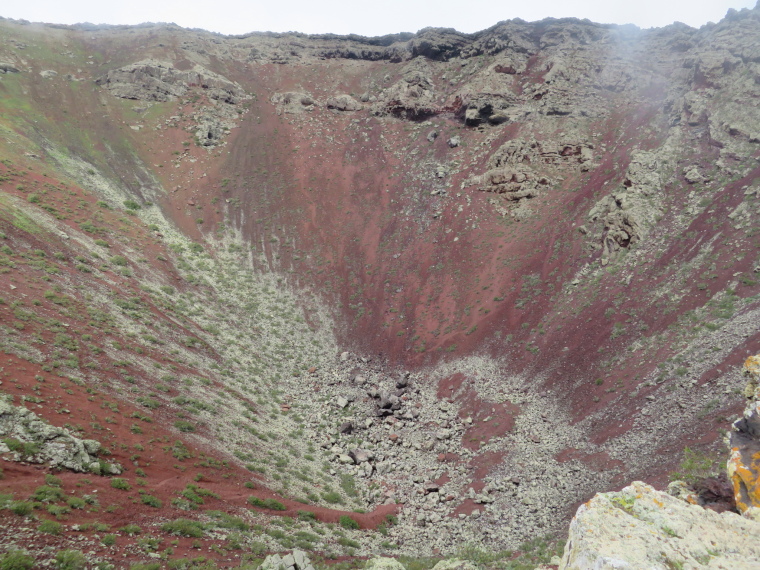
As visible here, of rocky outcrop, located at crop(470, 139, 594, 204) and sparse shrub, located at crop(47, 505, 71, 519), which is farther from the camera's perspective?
rocky outcrop, located at crop(470, 139, 594, 204)

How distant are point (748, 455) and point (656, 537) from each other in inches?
162

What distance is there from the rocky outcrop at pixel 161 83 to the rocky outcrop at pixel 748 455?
232 ft

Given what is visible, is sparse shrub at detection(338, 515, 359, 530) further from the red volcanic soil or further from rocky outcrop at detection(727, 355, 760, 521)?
rocky outcrop at detection(727, 355, 760, 521)

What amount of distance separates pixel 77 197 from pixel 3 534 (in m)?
36.4

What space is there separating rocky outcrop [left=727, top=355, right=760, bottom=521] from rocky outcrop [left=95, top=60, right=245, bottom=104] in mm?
70834

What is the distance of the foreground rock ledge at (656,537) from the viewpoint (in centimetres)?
533

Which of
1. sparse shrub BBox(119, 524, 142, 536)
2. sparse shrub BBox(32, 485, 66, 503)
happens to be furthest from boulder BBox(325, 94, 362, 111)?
sparse shrub BBox(119, 524, 142, 536)

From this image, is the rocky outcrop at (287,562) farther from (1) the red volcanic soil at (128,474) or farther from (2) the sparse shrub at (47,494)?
(2) the sparse shrub at (47,494)

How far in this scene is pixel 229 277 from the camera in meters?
38.9

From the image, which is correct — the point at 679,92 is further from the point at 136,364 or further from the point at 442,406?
the point at 136,364

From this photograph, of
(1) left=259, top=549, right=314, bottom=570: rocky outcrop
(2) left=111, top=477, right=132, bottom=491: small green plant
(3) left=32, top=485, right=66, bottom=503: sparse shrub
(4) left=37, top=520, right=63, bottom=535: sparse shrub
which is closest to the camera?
(4) left=37, top=520, right=63, bottom=535: sparse shrub

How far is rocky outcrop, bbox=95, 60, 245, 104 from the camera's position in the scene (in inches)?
2341

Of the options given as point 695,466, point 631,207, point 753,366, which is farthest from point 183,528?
point 631,207

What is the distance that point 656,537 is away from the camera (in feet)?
18.7
